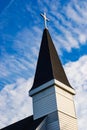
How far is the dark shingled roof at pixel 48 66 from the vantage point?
→ 35344 millimetres

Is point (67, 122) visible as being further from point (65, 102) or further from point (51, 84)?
point (51, 84)

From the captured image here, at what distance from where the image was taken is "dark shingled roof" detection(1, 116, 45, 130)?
3286cm

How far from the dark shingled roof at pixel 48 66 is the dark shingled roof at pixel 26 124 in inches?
153

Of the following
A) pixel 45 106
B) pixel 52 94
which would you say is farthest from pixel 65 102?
pixel 45 106

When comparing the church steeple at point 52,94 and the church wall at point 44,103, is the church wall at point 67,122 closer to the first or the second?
the church steeple at point 52,94

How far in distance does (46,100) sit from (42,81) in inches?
99.7

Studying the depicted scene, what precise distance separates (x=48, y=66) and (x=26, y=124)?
687cm

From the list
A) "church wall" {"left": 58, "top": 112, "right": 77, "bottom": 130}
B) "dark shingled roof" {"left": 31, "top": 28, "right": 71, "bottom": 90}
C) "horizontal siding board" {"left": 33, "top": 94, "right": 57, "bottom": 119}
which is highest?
"dark shingled roof" {"left": 31, "top": 28, "right": 71, "bottom": 90}

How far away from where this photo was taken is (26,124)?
3625 cm

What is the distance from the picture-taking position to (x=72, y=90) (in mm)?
35906

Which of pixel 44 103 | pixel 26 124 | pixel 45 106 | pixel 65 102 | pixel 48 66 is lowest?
pixel 26 124

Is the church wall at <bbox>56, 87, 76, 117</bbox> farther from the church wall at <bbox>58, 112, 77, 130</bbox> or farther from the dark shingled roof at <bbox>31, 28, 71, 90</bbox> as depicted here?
the dark shingled roof at <bbox>31, 28, 71, 90</bbox>

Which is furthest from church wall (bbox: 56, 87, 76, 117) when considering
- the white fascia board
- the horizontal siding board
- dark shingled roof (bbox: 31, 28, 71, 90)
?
dark shingled roof (bbox: 31, 28, 71, 90)

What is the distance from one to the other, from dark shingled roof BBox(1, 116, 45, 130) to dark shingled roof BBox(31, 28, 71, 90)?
389 centimetres
